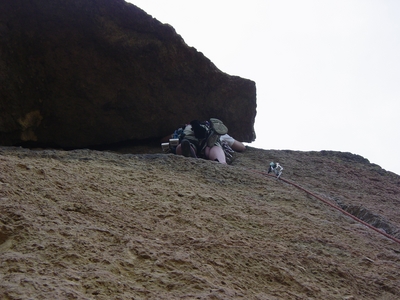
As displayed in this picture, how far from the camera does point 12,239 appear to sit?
5.19 feet

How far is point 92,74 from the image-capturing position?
420 cm

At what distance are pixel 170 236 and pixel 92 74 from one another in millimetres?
2720

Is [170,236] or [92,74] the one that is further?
[92,74]

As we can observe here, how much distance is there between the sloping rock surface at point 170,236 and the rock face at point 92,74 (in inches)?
56.4

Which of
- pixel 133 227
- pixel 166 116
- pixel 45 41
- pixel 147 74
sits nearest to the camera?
pixel 133 227

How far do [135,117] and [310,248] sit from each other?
2878 millimetres

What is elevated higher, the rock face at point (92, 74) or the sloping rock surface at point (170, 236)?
the rock face at point (92, 74)

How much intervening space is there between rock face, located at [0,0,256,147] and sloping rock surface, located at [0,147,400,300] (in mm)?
1431

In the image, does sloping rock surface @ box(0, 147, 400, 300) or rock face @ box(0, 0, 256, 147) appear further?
rock face @ box(0, 0, 256, 147)

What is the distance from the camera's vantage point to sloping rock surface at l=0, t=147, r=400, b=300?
4.84 feet

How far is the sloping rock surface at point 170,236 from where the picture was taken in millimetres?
1476

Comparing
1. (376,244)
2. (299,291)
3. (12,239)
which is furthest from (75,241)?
(376,244)

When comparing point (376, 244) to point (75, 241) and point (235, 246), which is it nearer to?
point (235, 246)

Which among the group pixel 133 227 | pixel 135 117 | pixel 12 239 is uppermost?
pixel 135 117
